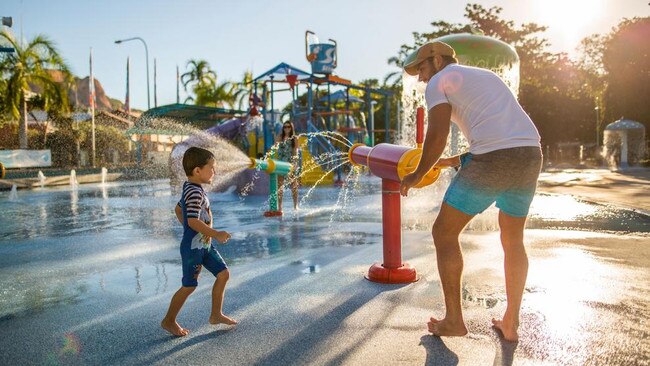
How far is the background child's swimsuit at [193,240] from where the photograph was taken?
11.1 feet

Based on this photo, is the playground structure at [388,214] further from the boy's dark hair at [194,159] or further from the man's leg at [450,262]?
the boy's dark hair at [194,159]

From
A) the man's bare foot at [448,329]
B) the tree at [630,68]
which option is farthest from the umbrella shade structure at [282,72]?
the tree at [630,68]

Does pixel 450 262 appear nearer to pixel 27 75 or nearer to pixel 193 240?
pixel 193 240

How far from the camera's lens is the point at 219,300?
3561mm

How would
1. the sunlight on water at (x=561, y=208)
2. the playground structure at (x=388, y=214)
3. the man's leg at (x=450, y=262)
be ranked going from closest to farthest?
the man's leg at (x=450, y=262), the playground structure at (x=388, y=214), the sunlight on water at (x=561, y=208)

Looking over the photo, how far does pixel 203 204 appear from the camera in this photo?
3492 millimetres

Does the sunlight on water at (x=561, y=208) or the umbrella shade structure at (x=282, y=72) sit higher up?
the umbrella shade structure at (x=282, y=72)

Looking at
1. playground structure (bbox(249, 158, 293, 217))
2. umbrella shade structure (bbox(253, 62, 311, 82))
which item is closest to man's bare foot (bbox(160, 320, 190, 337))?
playground structure (bbox(249, 158, 293, 217))

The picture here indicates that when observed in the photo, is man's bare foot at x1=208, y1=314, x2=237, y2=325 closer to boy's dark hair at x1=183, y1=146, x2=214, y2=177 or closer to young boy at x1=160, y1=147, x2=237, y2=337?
young boy at x1=160, y1=147, x2=237, y2=337

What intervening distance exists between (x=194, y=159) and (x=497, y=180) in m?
1.82

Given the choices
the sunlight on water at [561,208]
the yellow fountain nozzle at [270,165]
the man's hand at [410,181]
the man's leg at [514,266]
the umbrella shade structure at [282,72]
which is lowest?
the sunlight on water at [561,208]

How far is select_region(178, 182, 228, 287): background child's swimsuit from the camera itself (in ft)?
11.1

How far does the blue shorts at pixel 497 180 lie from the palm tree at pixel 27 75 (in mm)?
30688

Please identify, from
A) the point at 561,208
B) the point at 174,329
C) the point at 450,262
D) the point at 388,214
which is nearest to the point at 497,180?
the point at 450,262
